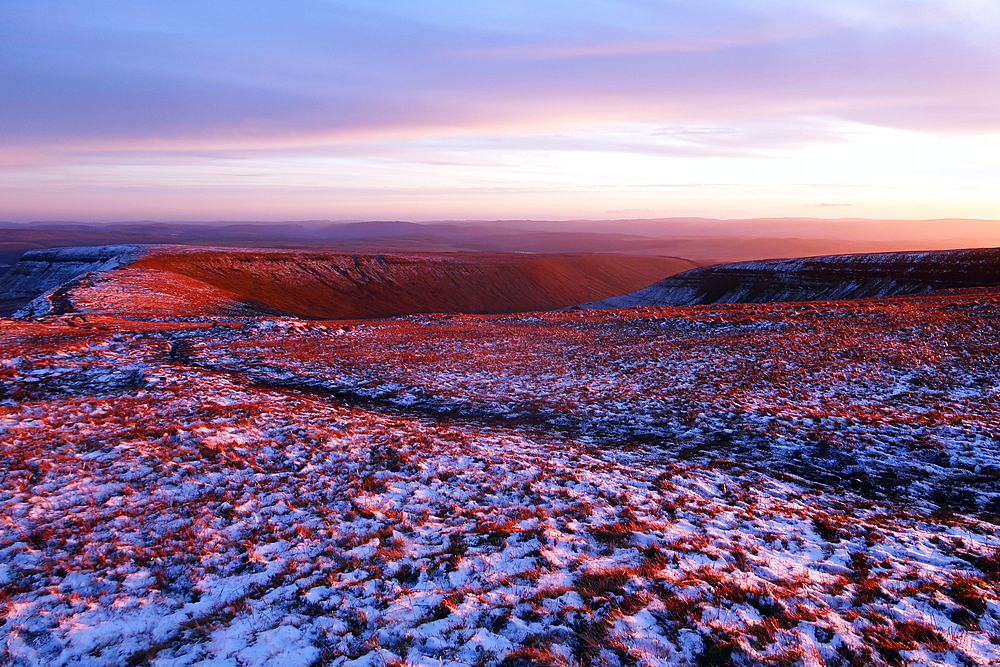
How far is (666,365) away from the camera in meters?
19.7

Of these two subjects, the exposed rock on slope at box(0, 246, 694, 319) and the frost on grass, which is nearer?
the frost on grass

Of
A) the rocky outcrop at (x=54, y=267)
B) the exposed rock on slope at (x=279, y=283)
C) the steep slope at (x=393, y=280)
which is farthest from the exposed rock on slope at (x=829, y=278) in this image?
the rocky outcrop at (x=54, y=267)

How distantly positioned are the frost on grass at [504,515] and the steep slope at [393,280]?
6258cm

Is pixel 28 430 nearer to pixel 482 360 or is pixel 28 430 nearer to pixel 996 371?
pixel 482 360

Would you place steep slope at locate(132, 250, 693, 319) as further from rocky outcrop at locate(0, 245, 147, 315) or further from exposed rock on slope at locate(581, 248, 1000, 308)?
exposed rock on slope at locate(581, 248, 1000, 308)

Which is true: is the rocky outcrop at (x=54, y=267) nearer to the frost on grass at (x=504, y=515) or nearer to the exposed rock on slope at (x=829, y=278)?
the frost on grass at (x=504, y=515)

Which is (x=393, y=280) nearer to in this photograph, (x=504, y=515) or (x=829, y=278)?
(x=829, y=278)

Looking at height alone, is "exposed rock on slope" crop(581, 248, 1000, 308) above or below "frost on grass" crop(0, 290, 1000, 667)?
above

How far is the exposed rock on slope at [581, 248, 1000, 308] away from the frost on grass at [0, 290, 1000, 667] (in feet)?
195

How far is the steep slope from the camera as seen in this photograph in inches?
3095

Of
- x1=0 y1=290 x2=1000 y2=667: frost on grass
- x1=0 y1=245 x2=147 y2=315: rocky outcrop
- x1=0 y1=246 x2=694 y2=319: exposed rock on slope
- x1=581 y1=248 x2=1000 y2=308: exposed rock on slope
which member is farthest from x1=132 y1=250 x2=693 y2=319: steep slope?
x1=0 y1=290 x2=1000 y2=667: frost on grass

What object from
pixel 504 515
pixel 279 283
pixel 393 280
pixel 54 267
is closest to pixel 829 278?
pixel 393 280

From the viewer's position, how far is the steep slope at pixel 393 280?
7862 cm

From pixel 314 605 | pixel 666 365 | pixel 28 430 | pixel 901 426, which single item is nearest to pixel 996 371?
pixel 901 426
